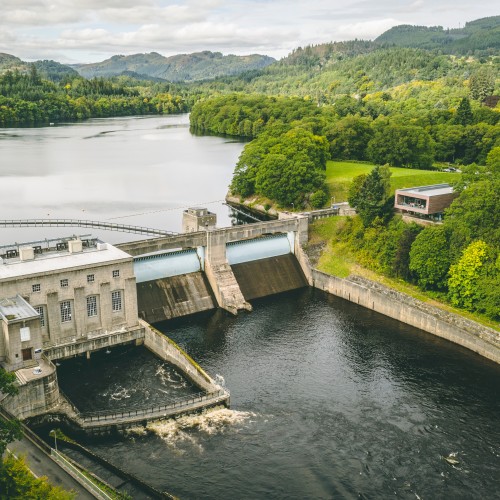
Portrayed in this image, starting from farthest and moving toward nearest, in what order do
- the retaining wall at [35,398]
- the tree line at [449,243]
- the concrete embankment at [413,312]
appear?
the tree line at [449,243] → the concrete embankment at [413,312] → the retaining wall at [35,398]

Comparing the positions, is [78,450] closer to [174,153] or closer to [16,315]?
[16,315]

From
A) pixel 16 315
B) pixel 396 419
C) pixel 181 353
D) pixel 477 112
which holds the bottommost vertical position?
pixel 396 419

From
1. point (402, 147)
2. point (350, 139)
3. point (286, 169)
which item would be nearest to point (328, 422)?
point (286, 169)

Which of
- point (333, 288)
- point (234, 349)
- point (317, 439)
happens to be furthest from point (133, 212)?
point (317, 439)

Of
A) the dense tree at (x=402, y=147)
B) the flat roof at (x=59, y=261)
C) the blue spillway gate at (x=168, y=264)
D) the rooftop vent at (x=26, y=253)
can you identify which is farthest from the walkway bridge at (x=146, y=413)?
the dense tree at (x=402, y=147)

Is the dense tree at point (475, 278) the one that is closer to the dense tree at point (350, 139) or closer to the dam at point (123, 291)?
the dam at point (123, 291)

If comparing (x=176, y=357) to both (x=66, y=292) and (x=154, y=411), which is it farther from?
(x=66, y=292)
